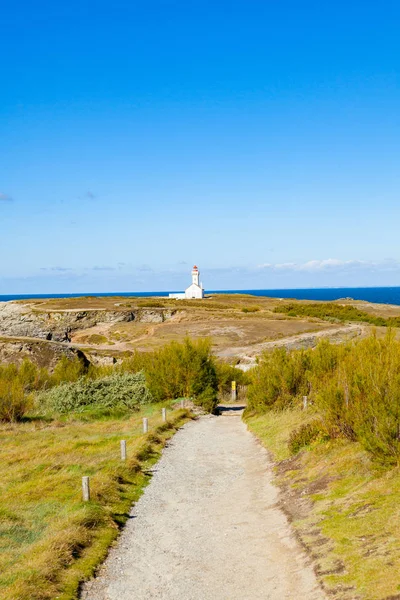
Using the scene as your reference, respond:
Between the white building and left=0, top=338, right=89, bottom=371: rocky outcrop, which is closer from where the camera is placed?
Answer: left=0, top=338, right=89, bottom=371: rocky outcrop

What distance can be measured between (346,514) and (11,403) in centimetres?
2057

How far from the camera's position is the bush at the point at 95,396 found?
30.1 m

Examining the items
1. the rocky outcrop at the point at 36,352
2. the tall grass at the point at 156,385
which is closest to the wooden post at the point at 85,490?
the tall grass at the point at 156,385

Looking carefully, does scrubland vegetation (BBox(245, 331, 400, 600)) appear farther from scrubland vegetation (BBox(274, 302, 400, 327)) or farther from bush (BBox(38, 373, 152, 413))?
scrubland vegetation (BBox(274, 302, 400, 327))

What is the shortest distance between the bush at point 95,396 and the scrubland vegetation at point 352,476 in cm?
1249

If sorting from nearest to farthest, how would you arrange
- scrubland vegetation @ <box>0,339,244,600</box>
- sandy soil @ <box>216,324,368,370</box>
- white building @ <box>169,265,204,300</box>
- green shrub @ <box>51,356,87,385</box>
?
scrubland vegetation @ <box>0,339,244,600</box>, green shrub @ <box>51,356,87,385</box>, sandy soil @ <box>216,324,368,370</box>, white building @ <box>169,265,204,300</box>

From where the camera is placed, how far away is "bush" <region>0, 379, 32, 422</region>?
87.1 feet

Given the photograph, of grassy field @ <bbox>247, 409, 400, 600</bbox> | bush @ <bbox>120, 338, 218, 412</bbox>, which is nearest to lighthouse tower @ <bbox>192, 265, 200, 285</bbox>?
bush @ <bbox>120, 338, 218, 412</bbox>

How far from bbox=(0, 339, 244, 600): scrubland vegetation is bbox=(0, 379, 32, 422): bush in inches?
2.0

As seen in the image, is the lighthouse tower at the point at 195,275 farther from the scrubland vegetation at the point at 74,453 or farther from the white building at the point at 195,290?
the scrubland vegetation at the point at 74,453

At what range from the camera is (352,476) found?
11.7m

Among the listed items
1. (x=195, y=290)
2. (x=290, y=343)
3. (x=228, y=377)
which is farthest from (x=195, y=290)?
(x=228, y=377)

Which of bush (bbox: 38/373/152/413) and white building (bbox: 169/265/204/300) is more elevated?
white building (bbox: 169/265/204/300)

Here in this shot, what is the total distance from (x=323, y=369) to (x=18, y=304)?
78229 mm
